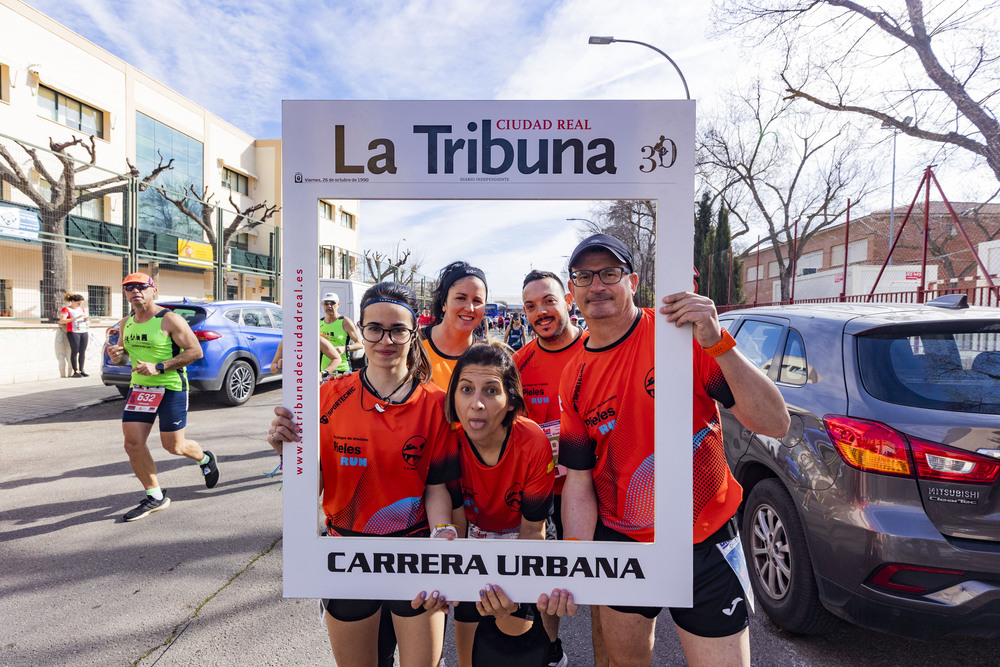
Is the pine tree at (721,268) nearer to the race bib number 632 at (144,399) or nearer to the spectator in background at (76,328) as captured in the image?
the race bib number 632 at (144,399)

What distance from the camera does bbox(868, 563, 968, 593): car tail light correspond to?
1.99 metres

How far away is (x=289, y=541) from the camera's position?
1377mm

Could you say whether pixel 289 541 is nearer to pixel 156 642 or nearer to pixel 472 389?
pixel 472 389

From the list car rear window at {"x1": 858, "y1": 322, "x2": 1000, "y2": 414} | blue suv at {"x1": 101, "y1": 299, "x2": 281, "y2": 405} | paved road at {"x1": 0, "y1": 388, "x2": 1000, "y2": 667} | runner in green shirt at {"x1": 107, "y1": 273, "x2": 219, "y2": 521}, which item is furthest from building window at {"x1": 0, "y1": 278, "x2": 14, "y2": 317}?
car rear window at {"x1": 858, "y1": 322, "x2": 1000, "y2": 414}

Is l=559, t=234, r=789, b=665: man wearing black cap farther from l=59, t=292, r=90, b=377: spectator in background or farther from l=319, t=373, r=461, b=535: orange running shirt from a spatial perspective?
l=59, t=292, r=90, b=377: spectator in background

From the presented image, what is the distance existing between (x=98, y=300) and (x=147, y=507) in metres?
11.9

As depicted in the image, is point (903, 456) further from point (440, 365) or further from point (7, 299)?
point (7, 299)

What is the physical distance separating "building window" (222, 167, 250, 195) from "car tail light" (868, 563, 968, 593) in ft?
102

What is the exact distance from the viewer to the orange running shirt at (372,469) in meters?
1.70

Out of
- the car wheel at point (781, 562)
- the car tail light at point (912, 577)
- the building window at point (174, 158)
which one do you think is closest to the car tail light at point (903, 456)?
the car tail light at point (912, 577)

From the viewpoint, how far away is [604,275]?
173cm

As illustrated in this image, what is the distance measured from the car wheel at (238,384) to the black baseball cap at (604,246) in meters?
8.14

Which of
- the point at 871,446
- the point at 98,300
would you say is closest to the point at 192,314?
the point at 98,300

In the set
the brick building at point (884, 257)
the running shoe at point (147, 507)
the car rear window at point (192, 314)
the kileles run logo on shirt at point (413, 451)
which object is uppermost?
the brick building at point (884, 257)
